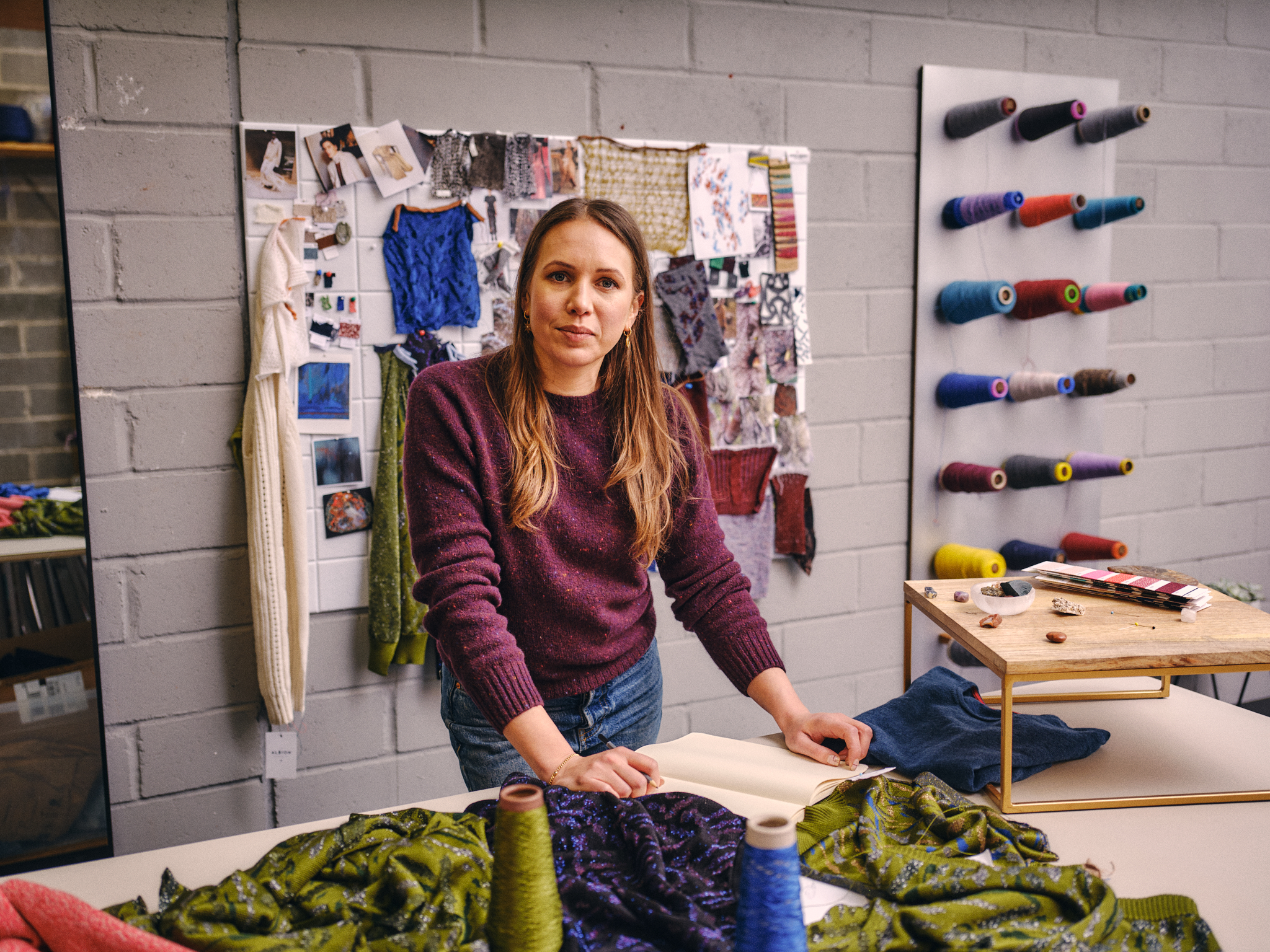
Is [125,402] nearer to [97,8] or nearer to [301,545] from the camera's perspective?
[301,545]

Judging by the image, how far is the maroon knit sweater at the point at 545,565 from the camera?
1216 millimetres

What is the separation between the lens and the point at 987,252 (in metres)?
2.52

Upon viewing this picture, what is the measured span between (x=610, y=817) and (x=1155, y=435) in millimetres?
2476

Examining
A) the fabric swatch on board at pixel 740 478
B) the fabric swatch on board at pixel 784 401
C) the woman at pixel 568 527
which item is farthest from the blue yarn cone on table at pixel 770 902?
the fabric swatch on board at pixel 784 401

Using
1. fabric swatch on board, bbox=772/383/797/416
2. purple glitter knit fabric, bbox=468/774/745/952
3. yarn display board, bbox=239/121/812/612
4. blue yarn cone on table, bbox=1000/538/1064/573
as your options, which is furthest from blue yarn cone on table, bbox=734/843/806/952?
blue yarn cone on table, bbox=1000/538/1064/573

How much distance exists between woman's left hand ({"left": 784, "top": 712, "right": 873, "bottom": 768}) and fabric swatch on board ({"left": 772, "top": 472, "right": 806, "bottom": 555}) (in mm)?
1155

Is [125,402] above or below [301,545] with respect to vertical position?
above

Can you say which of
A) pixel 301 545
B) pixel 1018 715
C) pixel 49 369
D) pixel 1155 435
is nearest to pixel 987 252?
pixel 1155 435

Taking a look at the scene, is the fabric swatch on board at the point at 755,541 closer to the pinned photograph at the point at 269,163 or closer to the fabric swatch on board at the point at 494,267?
the fabric swatch on board at the point at 494,267

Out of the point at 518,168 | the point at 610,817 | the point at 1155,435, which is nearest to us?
the point at 610,817

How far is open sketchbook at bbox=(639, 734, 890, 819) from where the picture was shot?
1123 millimetres

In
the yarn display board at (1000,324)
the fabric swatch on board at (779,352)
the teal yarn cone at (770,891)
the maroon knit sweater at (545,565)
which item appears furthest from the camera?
the yarn display board at (1000,324)

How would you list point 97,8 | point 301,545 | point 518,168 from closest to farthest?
1. point 97,8
2. point 301,545
3. point 518,168

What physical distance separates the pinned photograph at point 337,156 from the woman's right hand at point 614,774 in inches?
55.5
